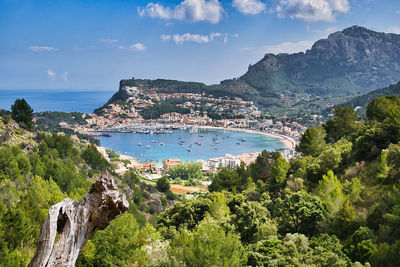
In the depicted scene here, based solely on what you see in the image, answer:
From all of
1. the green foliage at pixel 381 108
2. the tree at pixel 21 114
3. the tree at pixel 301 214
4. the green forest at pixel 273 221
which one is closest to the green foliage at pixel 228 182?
A: the green forest at pixel 273 221

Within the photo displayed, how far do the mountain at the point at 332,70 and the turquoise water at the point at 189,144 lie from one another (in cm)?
6854

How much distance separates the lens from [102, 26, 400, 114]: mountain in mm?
161575

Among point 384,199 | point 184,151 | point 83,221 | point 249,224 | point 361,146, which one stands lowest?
point 184,151

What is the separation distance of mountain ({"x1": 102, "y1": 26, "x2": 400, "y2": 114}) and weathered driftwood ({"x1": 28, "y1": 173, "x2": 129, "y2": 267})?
145927mm

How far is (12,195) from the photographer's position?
12906 millimetres

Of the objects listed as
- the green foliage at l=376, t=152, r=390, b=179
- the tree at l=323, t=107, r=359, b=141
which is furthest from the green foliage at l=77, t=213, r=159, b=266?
the tree at l=323, t=107, r=359, b=141

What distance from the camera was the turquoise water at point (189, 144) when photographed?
6178cm

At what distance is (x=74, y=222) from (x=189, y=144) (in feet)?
225

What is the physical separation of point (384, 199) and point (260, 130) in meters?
80.5

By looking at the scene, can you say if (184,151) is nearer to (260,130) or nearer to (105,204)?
(260,130)

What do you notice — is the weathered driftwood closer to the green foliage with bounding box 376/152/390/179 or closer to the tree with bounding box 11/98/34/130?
the green foliage with bounding box 376/152/390/179

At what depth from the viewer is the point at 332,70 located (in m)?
188

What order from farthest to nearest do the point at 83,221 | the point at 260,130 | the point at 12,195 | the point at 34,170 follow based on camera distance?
1. the point at 260,130
2. the point at 34,170
3. the point at 12,195
4. the point at 83,221

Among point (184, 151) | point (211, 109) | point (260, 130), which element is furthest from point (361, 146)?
point (211, 109)
